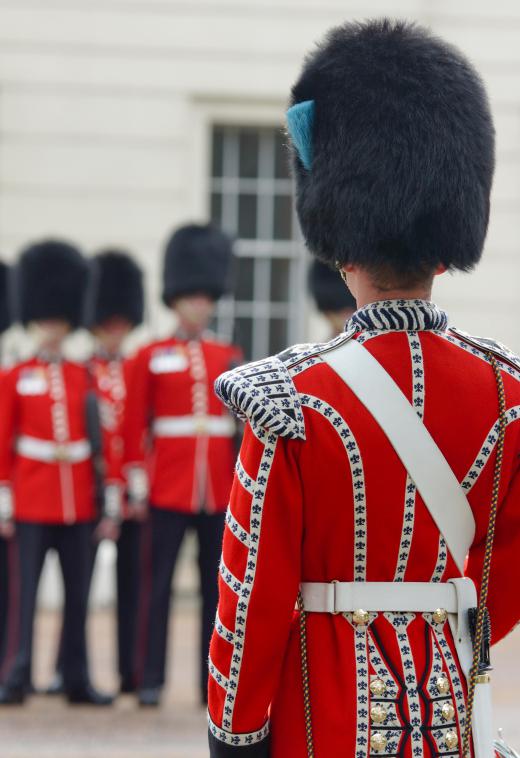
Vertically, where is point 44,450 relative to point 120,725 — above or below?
above

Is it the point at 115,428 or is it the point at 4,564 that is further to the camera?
the point at 115,428

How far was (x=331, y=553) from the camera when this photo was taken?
7.50 feet

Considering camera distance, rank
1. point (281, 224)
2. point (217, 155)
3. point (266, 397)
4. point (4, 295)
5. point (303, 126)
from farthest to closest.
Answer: point (281, 224) < point (217, 155) < point (4, 295) < point (303, 126) < point (266, 397)

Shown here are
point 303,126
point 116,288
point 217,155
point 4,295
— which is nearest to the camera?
point 303,126

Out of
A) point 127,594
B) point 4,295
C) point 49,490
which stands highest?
point 4,295

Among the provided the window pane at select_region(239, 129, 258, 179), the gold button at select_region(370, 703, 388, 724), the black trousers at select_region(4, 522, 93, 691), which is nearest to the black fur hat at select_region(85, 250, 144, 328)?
the black trousers at select_region(4, 522, 93, 691)

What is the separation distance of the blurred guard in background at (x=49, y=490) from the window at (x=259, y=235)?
3818 mm

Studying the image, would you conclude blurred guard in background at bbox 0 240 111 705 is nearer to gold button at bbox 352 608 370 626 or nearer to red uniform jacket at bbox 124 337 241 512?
red uniform jacket at bbox 124 337 241 512

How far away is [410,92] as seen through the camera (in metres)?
2.39

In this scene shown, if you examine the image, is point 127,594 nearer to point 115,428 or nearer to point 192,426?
point 115,428

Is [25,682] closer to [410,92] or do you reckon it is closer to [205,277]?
[205,277]

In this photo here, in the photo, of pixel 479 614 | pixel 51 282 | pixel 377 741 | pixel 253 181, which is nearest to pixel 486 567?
pixel 479 614

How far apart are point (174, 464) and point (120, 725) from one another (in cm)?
111

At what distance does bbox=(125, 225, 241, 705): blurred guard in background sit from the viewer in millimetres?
6281
